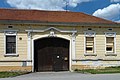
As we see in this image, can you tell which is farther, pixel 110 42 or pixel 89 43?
pixel 110 42

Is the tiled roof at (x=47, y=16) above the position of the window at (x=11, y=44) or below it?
above

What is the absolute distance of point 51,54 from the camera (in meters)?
27.2

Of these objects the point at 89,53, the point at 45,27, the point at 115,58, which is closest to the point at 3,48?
the point at 45,27

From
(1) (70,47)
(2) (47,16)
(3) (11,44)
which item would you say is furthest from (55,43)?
(3) (11,44)

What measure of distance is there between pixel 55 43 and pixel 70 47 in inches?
57.2

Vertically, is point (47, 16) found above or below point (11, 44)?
above

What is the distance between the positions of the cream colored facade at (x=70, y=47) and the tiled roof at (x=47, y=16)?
0.92 metres

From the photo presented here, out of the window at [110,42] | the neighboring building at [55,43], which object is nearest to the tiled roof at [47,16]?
the neighboring building at [55,43]

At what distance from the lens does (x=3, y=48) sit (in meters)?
25.9

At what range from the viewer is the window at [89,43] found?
90.8ft

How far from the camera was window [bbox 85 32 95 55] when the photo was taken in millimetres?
27688

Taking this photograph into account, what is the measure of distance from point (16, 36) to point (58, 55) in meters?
4.32

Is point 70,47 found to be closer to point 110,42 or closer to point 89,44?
point 89,44

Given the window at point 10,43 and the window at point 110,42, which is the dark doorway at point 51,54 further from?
the window at point 110,42
